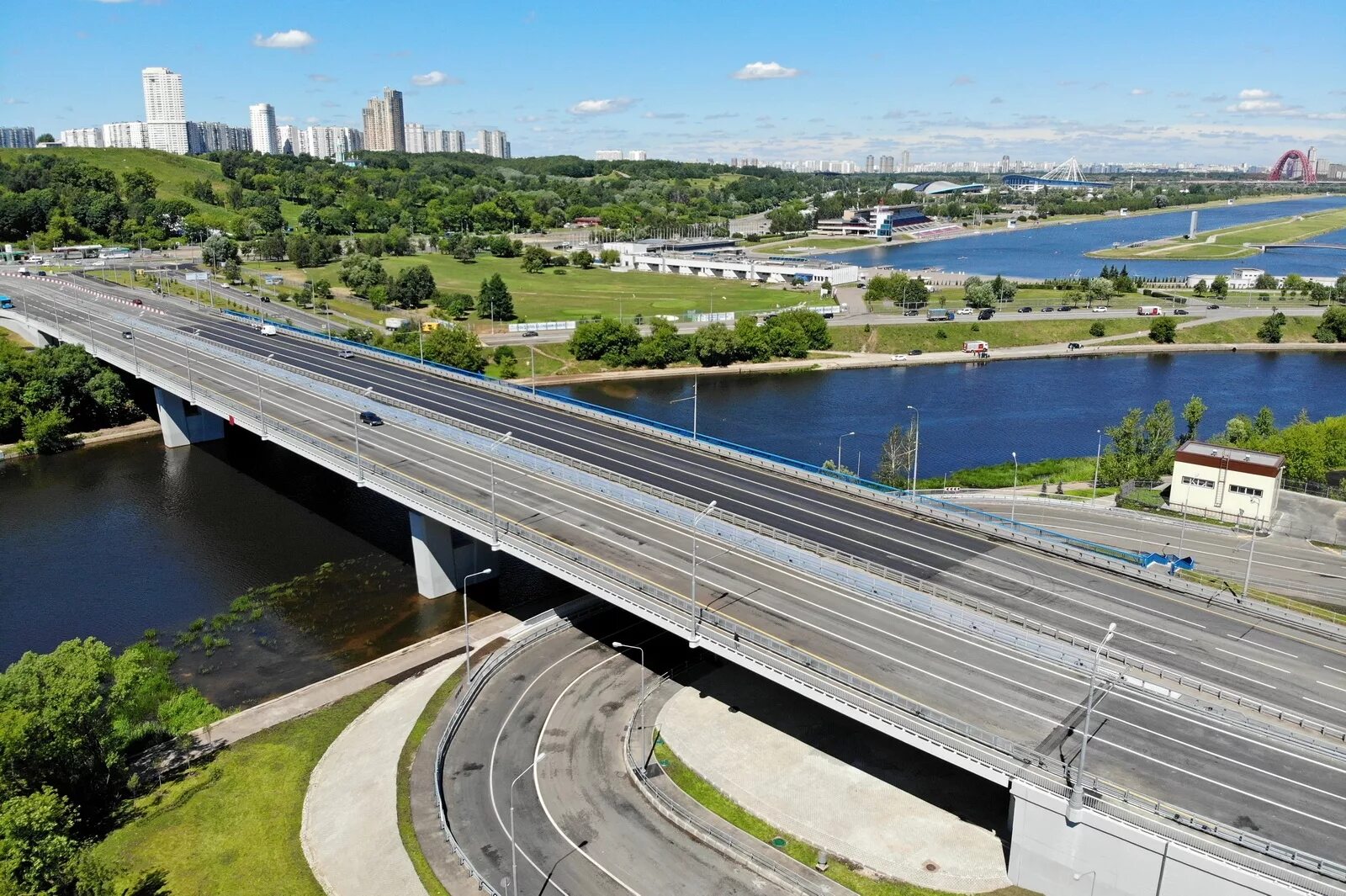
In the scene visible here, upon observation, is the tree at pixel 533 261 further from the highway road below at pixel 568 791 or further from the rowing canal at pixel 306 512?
the highway road below at pixel 568 791

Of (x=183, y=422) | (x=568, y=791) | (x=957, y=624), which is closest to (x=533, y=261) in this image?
(x=183, y=422)

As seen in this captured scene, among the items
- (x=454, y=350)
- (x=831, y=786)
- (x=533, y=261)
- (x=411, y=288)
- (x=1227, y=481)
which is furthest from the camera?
(x=533, y=261)

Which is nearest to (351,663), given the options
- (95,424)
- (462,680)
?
(462,680)

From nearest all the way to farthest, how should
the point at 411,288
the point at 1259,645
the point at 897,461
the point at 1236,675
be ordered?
the point at 1236,675 < the point at 1259,645 < the point at 897,461 < the point at 411,288

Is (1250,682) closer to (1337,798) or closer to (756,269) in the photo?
(1337,798)

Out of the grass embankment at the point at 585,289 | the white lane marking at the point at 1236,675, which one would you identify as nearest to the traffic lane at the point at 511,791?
the white lane marking at the point at 1236,675

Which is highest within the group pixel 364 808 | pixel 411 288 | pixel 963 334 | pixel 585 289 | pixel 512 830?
pixel 411 288

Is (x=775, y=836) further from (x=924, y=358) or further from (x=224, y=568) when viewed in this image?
(x=924, y=358)
